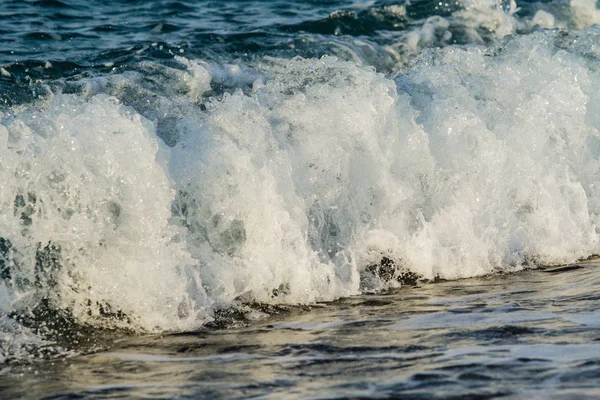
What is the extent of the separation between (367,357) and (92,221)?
1608 millimetres

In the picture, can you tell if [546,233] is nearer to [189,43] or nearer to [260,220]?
[260,220]

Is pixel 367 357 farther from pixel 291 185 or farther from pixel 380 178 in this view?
pixel 380 178

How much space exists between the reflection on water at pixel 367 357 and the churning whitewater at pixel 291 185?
34 centimetres

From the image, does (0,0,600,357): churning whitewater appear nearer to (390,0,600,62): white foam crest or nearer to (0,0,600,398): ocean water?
(0,0,600,398): ocean water

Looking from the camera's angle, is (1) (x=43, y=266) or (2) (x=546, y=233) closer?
(1) (x=43, y=266)

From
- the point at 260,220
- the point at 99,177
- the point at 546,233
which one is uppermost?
the point at 99,177

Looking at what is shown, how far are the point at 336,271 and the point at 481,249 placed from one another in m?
1.02

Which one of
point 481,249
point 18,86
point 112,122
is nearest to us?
point 112,122

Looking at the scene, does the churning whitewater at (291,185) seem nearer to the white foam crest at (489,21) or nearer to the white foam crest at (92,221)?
the white foam crest at (92,221)

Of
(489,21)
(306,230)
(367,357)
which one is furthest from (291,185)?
(489,21)

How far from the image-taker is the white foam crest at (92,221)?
14.7 ft

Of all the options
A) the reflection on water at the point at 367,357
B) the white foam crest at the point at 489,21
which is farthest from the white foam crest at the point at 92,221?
the white foam crest at the point at 489,21

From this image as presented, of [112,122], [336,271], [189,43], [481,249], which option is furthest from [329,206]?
[189,43]

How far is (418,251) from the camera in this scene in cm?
552
